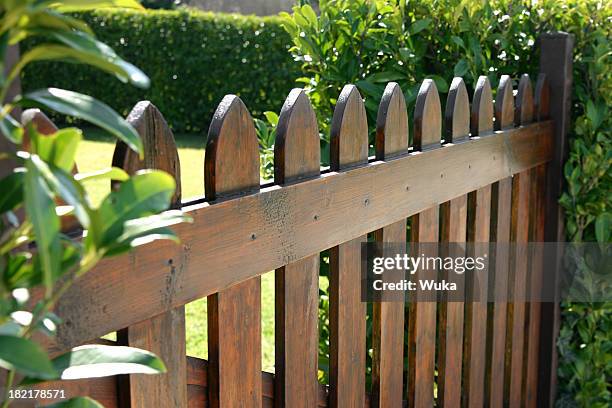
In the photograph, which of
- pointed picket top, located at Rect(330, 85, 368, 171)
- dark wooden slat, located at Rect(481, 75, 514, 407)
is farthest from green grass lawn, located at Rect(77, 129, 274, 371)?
dark wooden slat, located at Rect(481, 75, 514, 407)

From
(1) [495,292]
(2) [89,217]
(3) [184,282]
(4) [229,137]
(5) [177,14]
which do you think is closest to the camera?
(2) [89,217]

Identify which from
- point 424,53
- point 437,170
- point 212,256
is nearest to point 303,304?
point 212,256

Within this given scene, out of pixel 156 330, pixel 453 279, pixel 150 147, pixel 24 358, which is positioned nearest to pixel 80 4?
pixel 24 358

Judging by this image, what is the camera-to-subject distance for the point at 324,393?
5.90ft

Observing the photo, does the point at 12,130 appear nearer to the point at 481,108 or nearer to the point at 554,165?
the point at 481,108

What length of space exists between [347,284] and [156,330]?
61 centimetres

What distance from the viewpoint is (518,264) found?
2623mm

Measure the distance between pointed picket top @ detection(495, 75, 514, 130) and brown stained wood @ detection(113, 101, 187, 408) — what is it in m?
1.38

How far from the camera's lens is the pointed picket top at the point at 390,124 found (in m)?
1.85

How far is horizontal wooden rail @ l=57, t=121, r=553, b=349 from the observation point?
1.10 metres

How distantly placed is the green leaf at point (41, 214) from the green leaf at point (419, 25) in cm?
205

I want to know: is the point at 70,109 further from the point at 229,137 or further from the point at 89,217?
the point at 229,137

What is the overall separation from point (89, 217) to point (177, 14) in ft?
40.1

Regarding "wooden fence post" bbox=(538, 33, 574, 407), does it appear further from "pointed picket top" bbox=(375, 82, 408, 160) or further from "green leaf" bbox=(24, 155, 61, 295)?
"green leaf" bbox=(24, 155, 61, 295)
